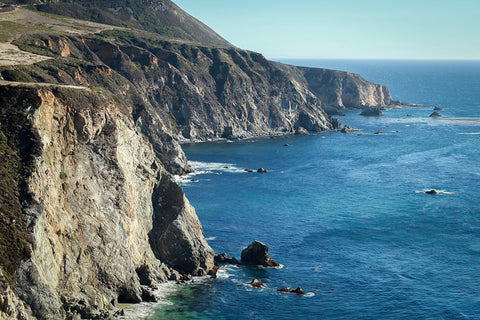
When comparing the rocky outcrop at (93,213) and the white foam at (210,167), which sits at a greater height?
the rocky outcrop at (93,213)

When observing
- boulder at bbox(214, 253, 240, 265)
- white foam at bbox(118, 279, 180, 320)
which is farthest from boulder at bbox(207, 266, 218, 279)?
white foam at bbox(118, 279, 180, 320)

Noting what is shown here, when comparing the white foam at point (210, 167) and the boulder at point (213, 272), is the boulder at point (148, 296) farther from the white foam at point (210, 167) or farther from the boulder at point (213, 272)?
the white foam at point (210, 167)

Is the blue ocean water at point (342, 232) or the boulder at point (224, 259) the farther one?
the boulder at point (224, 259)

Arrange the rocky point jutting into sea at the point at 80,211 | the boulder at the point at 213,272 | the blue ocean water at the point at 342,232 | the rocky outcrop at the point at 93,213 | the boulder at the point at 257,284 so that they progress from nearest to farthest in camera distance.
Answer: the rocky point jutting into sea at the point at 80,211 → the rocky outcrop at the point at 93,213 → the blue ocean water at the point at 342,232 → the boulder at the point at 257,284 → the boulder at the point at 213,272

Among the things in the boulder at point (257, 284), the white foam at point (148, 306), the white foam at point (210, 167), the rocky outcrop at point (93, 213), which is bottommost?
the boulder at point (257, 284)

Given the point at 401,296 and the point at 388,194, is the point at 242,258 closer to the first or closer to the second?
the point at 401,296

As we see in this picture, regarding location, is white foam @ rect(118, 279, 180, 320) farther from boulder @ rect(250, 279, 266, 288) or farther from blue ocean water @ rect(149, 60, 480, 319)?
boulder @ rect(250, 279, 266, 288)

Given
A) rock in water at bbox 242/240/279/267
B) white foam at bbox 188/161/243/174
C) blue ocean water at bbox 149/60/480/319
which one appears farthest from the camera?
white foam at bbox 188/161/243/174

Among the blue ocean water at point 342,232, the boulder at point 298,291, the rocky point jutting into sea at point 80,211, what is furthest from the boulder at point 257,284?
the rocky point jutting into sea at point 80,211
